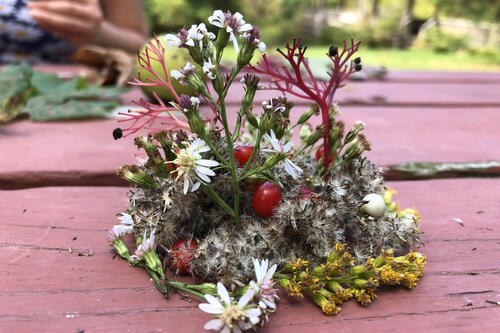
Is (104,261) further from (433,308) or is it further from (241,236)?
(433,308)

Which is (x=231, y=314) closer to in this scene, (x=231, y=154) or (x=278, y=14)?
(x=231, y=154)

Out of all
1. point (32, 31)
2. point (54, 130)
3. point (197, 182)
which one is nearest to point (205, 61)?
point (197, 182)

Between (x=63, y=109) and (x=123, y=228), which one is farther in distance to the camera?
(x=63, y=109)

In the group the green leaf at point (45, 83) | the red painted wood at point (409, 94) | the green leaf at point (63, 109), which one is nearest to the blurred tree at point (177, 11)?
the red painted wood at point (409, 94)

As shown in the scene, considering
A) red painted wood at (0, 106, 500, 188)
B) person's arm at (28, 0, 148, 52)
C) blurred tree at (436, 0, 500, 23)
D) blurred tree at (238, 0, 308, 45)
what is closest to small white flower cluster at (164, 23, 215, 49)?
red painted wood at (0, 106, 500, 188)

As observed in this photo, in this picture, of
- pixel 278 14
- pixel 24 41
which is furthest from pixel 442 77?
pixel 278 14

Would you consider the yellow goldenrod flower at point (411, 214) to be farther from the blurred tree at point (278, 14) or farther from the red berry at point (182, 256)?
the blurred tree at point (278, 14)

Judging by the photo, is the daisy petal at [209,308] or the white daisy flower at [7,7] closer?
the daisy petal at [209,308]
